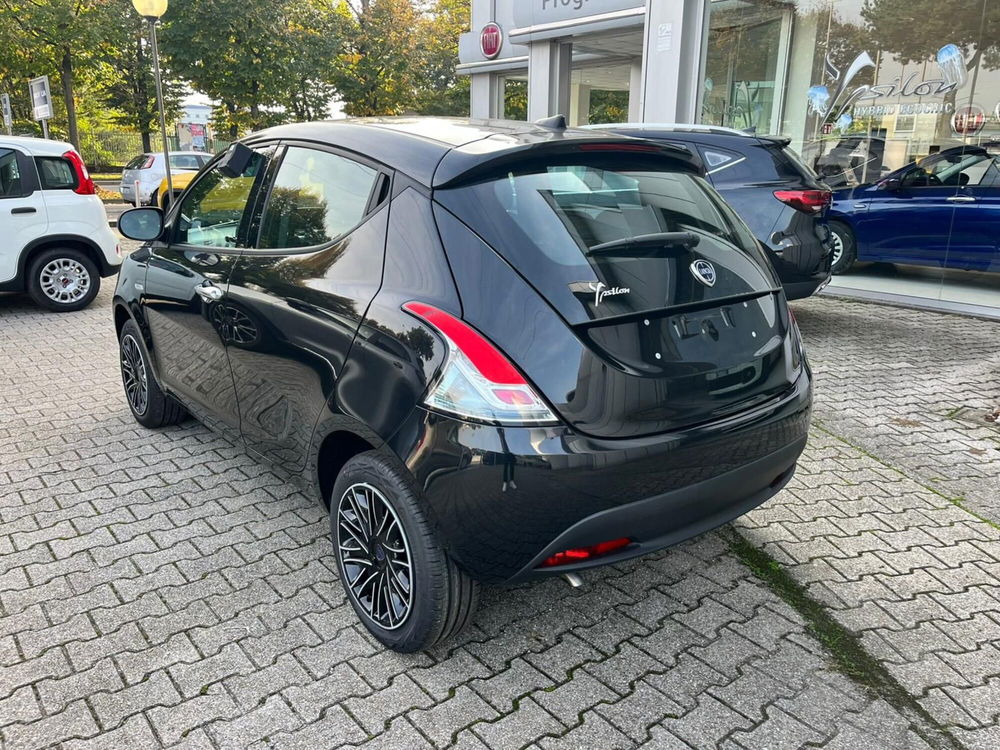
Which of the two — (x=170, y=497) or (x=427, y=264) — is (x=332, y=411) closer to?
(x=427, y=264)

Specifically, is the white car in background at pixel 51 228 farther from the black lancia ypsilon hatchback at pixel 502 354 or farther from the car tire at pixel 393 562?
the car tire at pixel 393 562

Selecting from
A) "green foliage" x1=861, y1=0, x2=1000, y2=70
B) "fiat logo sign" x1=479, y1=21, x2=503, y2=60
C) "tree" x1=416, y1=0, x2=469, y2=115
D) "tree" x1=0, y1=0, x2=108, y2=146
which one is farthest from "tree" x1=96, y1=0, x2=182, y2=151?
"green foliage" x1=861, y1=0, x2=1000, y2=70

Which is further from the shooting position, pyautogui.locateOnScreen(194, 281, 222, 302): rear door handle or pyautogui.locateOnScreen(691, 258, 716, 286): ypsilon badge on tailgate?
pyautogui.locateOnScreen(194, 281, 222, 302): rear door handle

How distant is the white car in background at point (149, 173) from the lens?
20.8 meters

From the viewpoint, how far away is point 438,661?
2713mm

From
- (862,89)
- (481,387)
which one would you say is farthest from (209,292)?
(862,89)

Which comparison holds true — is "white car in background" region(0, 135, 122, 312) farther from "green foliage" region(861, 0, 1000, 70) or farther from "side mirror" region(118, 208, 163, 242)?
"green foliage" region(861, 0, 1000, 70)

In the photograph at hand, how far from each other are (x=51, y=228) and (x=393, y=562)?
7.48 metres

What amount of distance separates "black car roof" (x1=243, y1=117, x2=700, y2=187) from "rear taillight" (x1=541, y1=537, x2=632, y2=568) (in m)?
1.24

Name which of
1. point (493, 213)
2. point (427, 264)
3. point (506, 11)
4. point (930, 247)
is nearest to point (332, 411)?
point (427, 264)

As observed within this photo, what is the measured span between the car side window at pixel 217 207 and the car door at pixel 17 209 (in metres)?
5.09

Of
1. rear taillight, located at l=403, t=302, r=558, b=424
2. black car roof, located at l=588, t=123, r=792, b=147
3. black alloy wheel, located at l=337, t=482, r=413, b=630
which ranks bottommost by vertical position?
black alloy wheel, located at l=337, t=482, r=413, b=630

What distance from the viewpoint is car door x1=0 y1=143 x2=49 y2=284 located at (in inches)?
314

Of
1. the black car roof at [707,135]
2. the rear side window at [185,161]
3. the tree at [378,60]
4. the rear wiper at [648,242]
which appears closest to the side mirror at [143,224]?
the rear wiper at [648,242]
